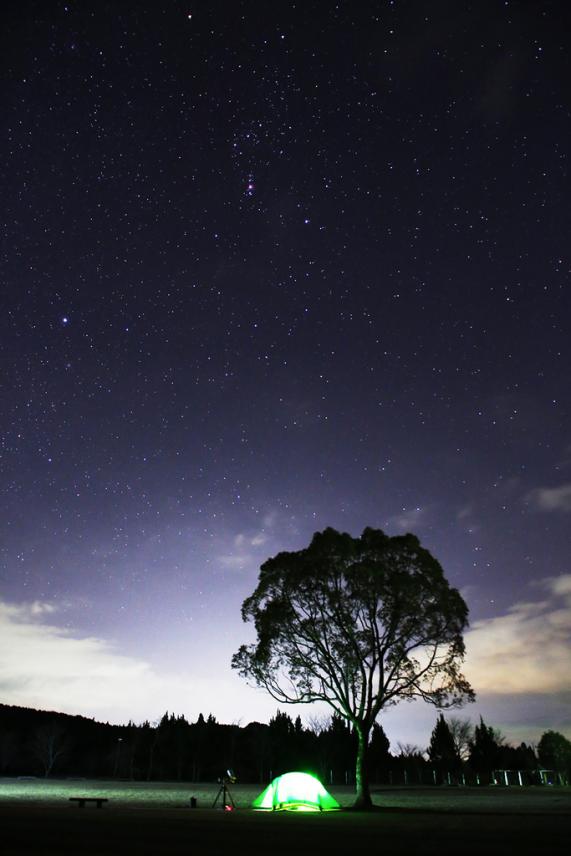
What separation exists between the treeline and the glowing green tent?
67.4 meters

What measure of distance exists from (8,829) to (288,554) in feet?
56.7

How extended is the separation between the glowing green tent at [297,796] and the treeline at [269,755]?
6744 centimetres

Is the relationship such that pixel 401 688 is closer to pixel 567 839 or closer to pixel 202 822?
pixel 202 822

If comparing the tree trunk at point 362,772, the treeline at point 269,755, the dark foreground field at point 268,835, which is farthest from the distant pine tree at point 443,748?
the dark foreground field at point 268,835

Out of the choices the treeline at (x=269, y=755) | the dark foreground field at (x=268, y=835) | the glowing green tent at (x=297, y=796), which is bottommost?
the dark foreground field at (x=268, y=835)

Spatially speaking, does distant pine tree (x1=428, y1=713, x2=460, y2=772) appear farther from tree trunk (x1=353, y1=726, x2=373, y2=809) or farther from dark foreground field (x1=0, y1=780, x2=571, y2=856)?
dark foreground field (x1=0, y1=780, x2=571, y2=856)

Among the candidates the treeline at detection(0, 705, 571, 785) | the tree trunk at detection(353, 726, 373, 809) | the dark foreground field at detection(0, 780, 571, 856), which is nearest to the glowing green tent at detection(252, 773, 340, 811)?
the tree trunk at detection(353, 726, 373, 809)

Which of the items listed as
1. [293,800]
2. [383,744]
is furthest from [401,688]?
[383,744]

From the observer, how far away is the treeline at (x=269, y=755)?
294 feet

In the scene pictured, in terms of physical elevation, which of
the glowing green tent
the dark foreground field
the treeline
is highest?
the treeline

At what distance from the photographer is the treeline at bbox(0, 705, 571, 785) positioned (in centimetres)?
8969

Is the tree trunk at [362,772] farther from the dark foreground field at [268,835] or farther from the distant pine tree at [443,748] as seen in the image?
the distant pine tree at [443,748]

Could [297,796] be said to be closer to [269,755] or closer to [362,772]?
[362,772]

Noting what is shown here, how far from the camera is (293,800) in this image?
81.4 ft
